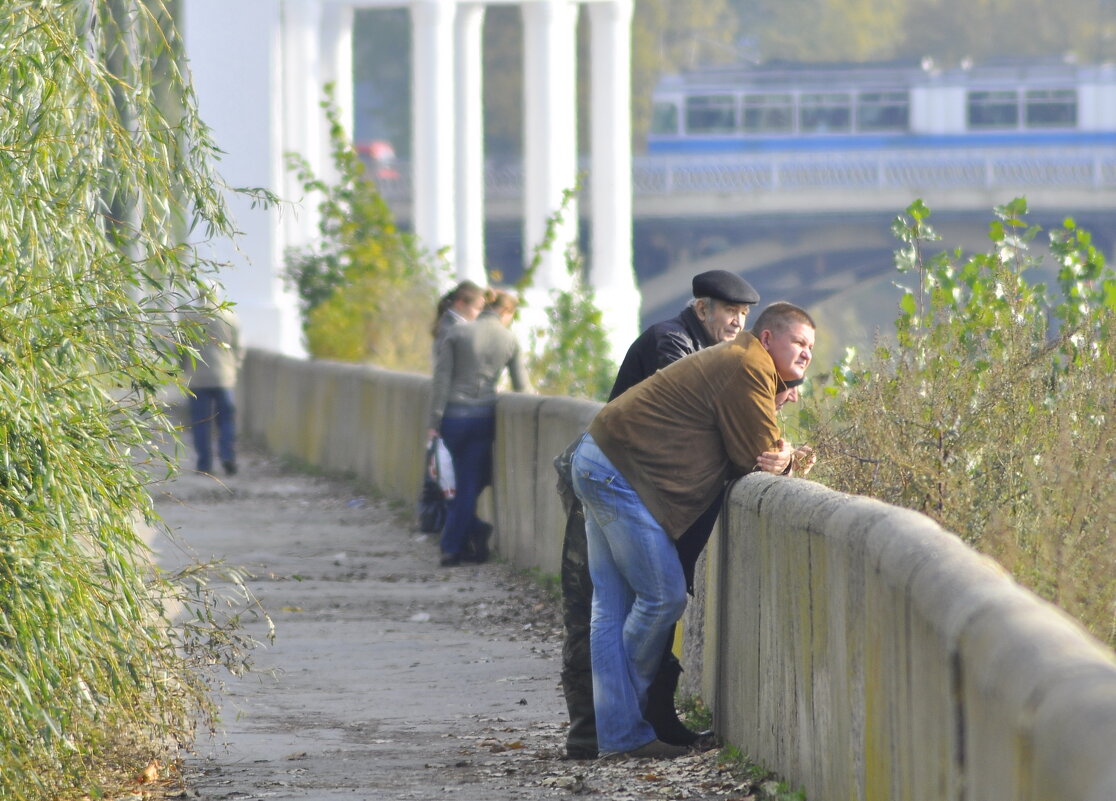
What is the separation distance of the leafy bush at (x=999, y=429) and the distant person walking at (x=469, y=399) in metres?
3.81

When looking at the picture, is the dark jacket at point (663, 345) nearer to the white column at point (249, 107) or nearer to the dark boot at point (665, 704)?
the dark boot at point (665, 704)

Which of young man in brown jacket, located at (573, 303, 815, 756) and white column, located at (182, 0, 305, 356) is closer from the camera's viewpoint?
young man in brown jacket, located at (573, 303, 815, 756)

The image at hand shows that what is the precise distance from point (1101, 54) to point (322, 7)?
216ft

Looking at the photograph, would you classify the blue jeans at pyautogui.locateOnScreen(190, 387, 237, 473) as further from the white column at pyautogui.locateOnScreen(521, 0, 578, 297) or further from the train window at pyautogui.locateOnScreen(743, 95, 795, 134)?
the train window at pyautogui.locateOnScreen(743, 95, 795, 134)

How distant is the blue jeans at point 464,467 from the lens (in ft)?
39.1

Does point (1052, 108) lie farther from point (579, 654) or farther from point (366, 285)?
point (579, 654)

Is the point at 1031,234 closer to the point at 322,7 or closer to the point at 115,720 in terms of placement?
the point at 115,720

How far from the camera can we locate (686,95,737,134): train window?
65.6m

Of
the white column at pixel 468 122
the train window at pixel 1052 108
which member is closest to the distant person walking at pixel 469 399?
the white column at pixel 468 122

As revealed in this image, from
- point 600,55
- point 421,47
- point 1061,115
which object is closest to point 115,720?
point 421,47

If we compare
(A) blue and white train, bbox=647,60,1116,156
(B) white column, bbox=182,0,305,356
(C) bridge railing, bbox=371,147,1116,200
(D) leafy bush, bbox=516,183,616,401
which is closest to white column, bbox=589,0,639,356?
(B) white column, bbox=182,0,305,356

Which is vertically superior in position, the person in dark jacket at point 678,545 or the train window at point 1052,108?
the train window at point 1052,108

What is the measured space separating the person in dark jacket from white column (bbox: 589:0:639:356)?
24276 millimetres

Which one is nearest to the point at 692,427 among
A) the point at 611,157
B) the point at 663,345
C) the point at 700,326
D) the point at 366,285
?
the point at 663,345
